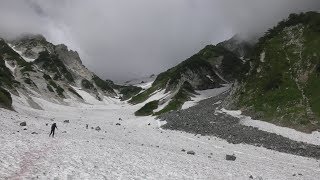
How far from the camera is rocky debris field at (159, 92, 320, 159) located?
55719 millimetres

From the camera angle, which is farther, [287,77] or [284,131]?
[287,77]

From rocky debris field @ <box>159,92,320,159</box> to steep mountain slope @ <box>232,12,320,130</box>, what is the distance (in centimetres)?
721

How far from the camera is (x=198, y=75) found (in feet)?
645

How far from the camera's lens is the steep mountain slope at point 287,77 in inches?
3002

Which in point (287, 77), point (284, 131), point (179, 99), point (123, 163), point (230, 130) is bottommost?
point (284, 131)

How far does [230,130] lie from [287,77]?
3090cm

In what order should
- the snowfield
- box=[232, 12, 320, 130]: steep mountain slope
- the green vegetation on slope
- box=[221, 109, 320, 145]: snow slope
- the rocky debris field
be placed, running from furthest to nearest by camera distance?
the green vegetation on slope
box=[232, 12, 320, 130]: steep mountain slope
box=[221, 109, 320, 145]: snow slope
the rocky debris field
the snowfield

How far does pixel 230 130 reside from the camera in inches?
2761

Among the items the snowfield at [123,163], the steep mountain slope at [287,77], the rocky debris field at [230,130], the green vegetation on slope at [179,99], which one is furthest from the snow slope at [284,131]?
the green vegetation on slope at [179,99]

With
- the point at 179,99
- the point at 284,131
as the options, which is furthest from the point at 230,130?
the point at 179,99

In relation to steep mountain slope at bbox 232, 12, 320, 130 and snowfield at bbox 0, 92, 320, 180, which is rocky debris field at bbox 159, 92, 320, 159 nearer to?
snowfield at bbox 0, 92, 320, 180

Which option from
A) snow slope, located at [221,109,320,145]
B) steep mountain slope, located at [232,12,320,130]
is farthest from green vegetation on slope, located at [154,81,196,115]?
→ snow slope, located at [221,109,320,145]

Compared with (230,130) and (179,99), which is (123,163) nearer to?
(230,130)

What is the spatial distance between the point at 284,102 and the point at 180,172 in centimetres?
5516
